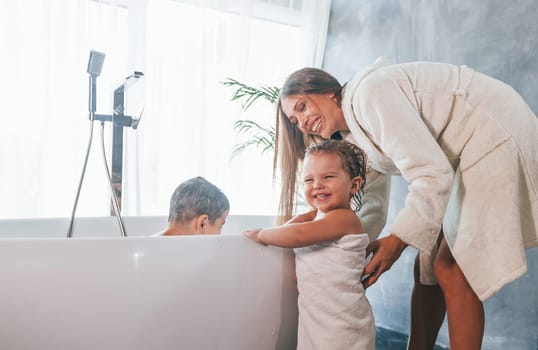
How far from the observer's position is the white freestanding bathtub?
1.04 meters

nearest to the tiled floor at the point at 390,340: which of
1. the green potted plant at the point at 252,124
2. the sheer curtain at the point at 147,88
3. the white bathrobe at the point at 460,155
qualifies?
the sheer curtain at the point at 147,88

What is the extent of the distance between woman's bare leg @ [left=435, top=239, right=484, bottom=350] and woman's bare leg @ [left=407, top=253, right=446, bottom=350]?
262 mm

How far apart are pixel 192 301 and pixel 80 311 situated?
0.22 meters

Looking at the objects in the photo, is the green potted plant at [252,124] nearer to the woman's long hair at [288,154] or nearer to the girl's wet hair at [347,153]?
the woman's long hair at [288,154]

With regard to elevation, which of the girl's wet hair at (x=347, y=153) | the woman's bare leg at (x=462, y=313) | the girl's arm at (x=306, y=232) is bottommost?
the woman's bare leg at (x=462, y=313)

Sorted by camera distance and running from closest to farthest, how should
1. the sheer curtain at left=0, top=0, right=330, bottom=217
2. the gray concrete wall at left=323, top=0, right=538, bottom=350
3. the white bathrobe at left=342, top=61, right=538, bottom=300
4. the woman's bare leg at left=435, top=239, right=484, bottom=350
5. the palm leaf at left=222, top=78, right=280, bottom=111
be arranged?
the white bathrobe at left=342, top=61, right=538, bottom=300
the woman's bare leg at left=435, top=239, right=484, bottom=350
the gray concrete wall at left=323, top=0, right=538, bottom=350
the sheer curtain at left=0, top=0, right=330, bottom=217
the palm leaf at left=222, top=78, right=280, bottom=111

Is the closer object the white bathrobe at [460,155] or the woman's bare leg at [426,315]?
the white bathrobe at [460,155]

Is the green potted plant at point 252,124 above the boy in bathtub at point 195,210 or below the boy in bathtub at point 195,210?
above

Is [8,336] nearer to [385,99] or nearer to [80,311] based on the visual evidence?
[80,311]

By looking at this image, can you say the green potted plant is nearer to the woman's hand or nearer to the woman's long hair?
the woman's long hair

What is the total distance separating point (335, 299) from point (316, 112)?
564mm

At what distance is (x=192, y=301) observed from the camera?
1.15m

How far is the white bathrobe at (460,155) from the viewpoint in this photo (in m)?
1.21

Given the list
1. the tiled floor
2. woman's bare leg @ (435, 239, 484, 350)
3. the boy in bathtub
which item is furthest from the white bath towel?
the tiled floor
